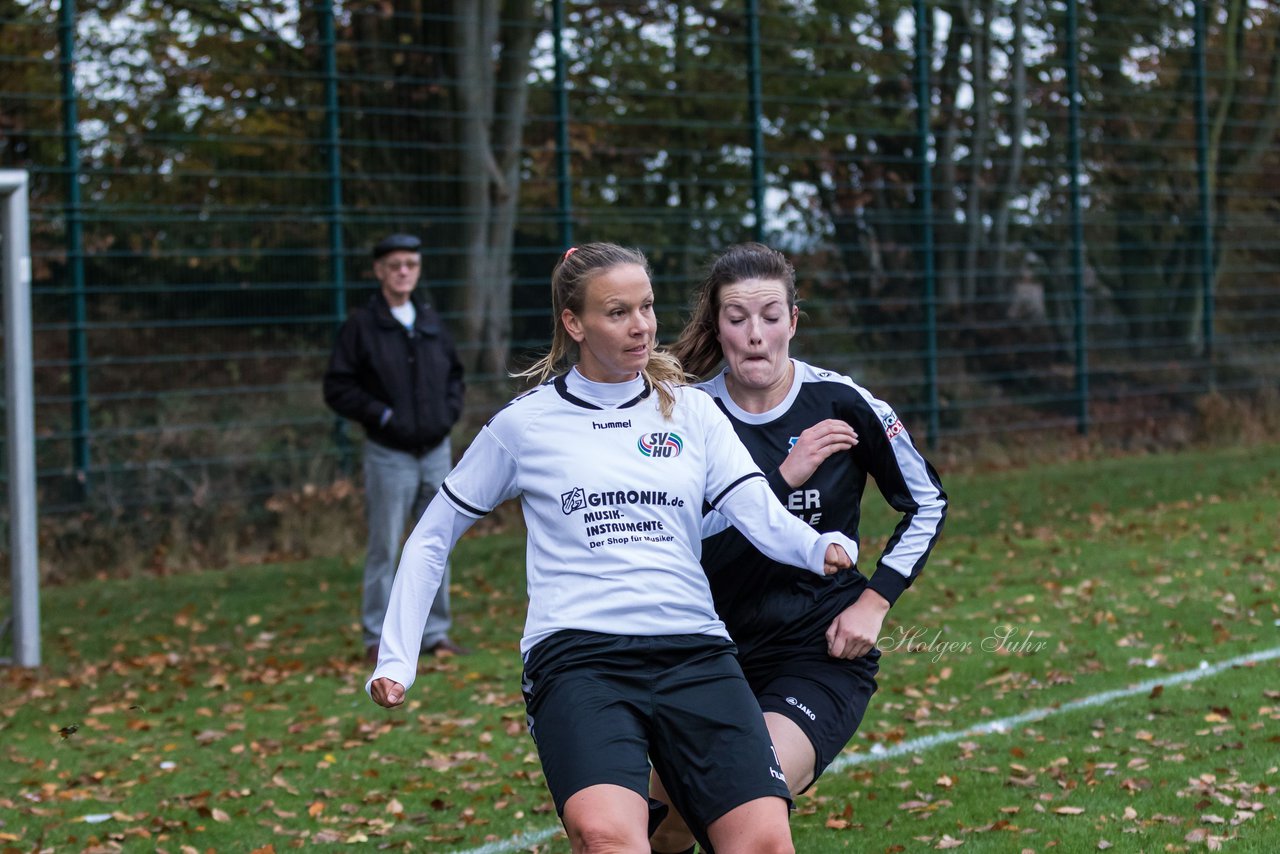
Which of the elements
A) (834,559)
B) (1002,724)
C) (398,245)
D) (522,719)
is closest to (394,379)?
(398,245)

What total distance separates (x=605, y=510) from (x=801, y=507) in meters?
0.76

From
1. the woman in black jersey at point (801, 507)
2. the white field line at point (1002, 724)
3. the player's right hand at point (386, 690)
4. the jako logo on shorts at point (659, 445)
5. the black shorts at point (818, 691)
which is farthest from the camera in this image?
the white field line at point (1002, 724)

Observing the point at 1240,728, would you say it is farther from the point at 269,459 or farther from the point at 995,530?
the point at 269,459

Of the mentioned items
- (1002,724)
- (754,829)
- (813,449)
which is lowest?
(1002,724)

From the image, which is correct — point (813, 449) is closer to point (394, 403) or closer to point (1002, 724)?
point (1002, 724)

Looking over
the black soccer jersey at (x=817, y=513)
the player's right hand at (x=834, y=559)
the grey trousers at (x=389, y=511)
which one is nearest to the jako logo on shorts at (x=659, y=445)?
the black soccer jersey at (x=817, y=513)

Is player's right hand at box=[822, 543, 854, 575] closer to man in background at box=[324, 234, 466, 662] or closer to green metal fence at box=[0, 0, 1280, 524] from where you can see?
man in background at box=[324, 234, 466, 662]

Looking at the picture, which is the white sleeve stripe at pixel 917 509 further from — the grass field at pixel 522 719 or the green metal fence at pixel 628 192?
the green metal fence at pixel 628 192

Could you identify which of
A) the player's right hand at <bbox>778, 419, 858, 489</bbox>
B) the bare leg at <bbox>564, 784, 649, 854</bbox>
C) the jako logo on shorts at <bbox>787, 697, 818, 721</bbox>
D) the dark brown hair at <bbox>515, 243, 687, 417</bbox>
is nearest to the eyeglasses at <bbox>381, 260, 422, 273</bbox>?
the dark brown hair at <bbox>515, 243, 687, 417</bbox>

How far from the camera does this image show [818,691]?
4402mm

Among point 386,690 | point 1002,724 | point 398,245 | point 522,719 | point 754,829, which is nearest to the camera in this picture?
point 754,829

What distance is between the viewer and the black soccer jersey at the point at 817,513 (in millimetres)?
4543

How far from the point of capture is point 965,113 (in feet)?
61.4

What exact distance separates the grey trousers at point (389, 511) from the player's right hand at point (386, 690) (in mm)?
5127
